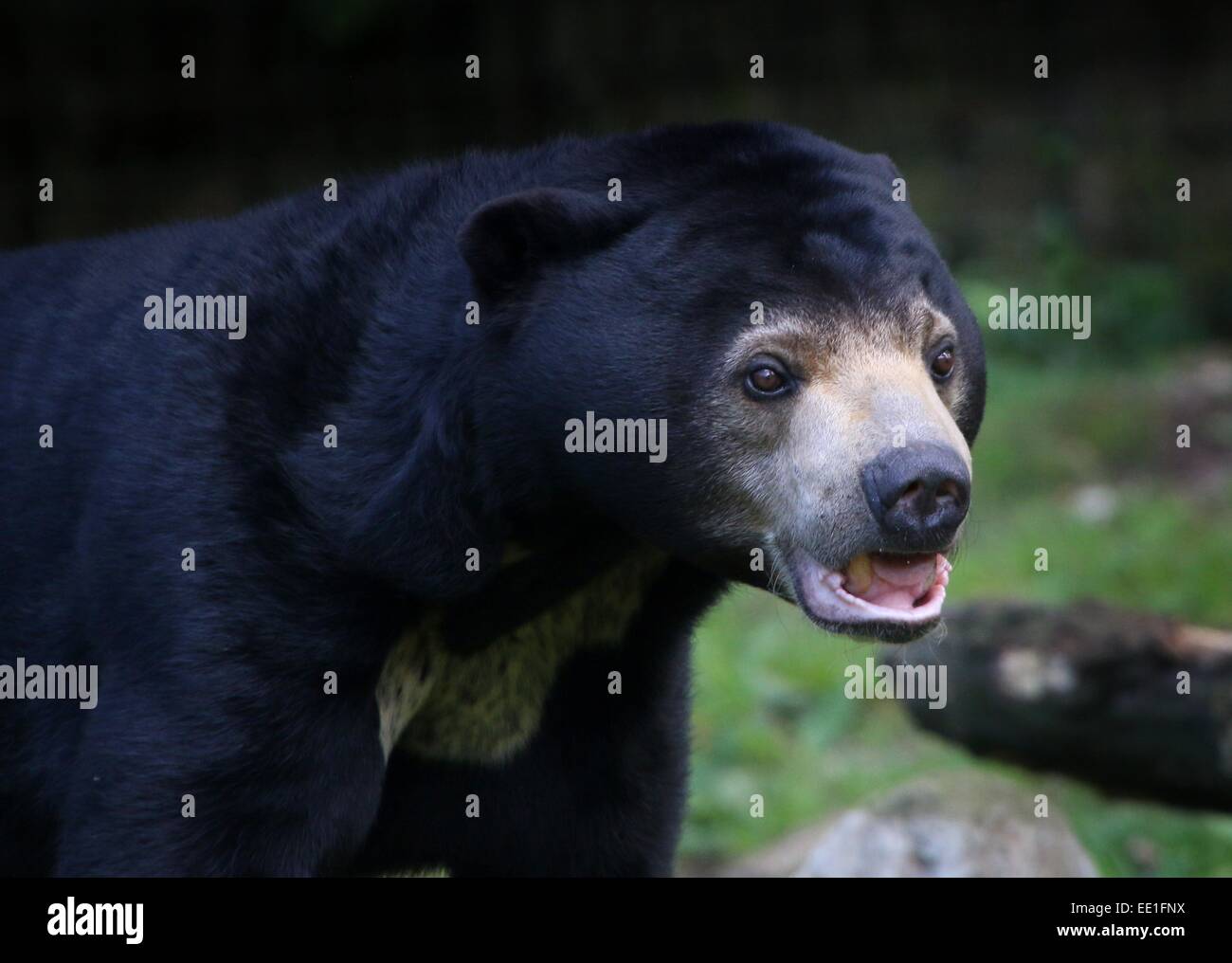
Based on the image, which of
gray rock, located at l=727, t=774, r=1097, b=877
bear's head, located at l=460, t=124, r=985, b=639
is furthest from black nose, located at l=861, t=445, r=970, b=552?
gray rock, located at l=727, t=774, r=1097, b=877

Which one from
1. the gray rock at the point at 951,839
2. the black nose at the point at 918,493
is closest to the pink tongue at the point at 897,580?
the black nose at the point at 918,493

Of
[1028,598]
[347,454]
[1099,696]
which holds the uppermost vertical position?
[347,454]

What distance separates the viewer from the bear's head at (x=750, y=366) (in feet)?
11.3

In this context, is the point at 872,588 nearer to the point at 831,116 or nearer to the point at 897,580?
the point at 897,580

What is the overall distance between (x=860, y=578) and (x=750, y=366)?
0.47 metres

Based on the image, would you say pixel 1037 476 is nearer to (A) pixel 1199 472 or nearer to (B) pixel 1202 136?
(A) pixel 1199 472

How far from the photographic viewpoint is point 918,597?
139 inches

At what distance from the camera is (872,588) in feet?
11.6

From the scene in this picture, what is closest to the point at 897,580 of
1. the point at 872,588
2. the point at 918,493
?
the point at 872,588

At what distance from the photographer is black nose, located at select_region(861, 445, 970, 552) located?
3.29 metres

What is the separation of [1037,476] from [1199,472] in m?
0.81

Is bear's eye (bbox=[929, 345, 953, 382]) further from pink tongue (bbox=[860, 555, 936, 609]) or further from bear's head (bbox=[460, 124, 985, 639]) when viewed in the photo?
pink tongue (bbox=[860, 555, 936, 609])

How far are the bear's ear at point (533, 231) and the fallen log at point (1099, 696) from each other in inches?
73.3
